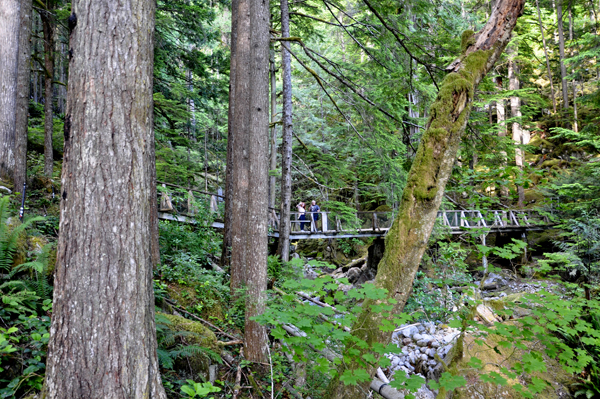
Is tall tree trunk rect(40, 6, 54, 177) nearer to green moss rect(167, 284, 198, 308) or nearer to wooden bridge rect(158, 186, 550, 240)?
wooden bridge rect(158, 186, 550, 240)

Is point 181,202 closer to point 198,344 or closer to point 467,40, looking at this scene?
point 198,344

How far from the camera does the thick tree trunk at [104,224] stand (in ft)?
6.39

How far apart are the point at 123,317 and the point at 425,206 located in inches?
89.6

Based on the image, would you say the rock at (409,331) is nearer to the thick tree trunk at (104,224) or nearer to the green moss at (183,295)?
the green moss at (183,295)

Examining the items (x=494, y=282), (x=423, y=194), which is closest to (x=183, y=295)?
(x=423, y=194)

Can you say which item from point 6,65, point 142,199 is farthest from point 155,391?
point 6,65

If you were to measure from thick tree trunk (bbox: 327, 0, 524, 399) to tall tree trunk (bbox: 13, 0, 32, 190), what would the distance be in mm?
6698

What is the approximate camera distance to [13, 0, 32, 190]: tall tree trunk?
6281mm

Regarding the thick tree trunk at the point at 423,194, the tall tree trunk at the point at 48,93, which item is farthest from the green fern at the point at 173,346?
the tall tree trunk at the point at 48,93

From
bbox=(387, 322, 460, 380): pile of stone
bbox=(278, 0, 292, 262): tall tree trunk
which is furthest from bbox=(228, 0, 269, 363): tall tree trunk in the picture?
bbox=(278, 0, 292, 262): tall tree trunk

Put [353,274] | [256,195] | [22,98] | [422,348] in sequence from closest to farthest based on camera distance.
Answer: [256,195] → [22,98] → [422,348] → [353,274]

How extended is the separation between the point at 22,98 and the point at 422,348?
9.36 meters

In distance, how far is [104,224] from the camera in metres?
2.02

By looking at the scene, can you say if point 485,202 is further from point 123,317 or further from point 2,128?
point 2,128
